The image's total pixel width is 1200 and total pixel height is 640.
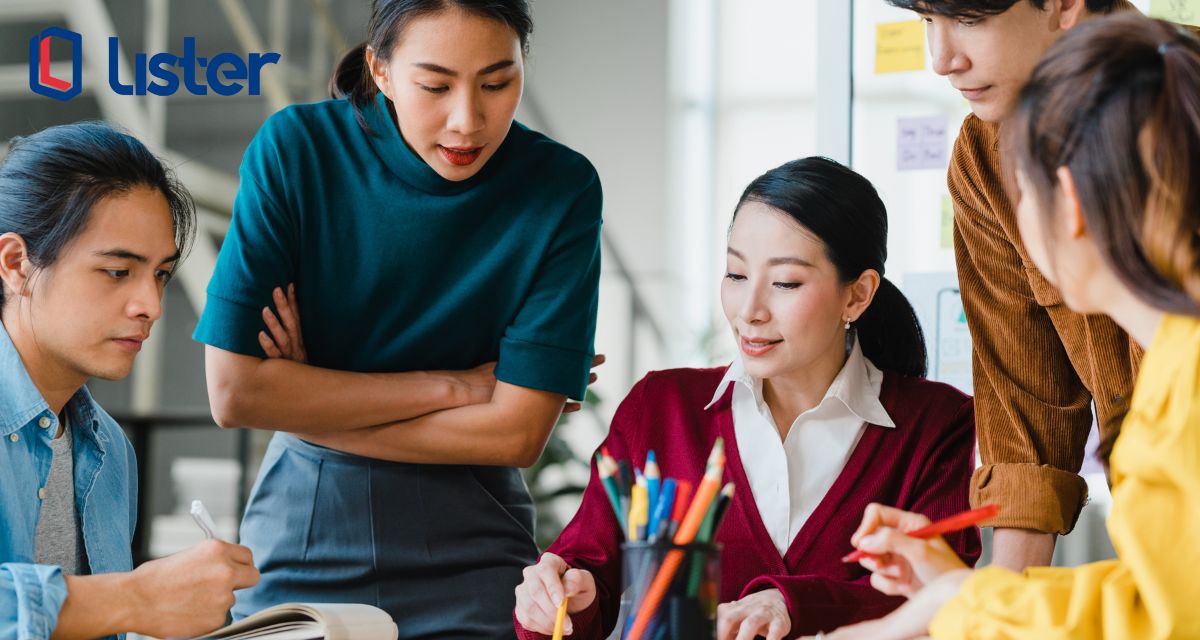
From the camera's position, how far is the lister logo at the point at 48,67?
144 inches

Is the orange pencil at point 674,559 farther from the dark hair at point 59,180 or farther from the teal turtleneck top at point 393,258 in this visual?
the dark hair at point 59,180

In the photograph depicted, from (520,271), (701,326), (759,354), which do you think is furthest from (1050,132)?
(701,326)

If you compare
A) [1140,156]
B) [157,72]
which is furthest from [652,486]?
[157,72]

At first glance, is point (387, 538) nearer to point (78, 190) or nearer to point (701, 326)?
point (78, 190)

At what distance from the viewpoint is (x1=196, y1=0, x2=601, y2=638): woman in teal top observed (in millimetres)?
1504

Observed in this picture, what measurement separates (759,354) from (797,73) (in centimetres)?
341

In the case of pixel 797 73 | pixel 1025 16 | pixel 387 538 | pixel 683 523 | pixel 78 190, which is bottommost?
pixel 387 538

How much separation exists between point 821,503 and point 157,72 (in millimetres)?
3277

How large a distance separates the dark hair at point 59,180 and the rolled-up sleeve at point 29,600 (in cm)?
36

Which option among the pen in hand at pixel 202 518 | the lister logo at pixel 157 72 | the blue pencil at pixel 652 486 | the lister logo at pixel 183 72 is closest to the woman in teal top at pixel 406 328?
the pen in hand at pixel 202 518

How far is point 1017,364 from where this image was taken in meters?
1.43

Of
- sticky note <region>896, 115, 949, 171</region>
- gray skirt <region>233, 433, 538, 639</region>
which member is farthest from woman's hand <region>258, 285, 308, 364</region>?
sticky note <region>896, 115, 949, 171</region>

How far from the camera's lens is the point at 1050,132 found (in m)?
0.87

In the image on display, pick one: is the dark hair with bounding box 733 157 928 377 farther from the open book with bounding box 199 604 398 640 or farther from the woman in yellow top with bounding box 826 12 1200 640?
→ the open book with bounding box 199 604 398 640
